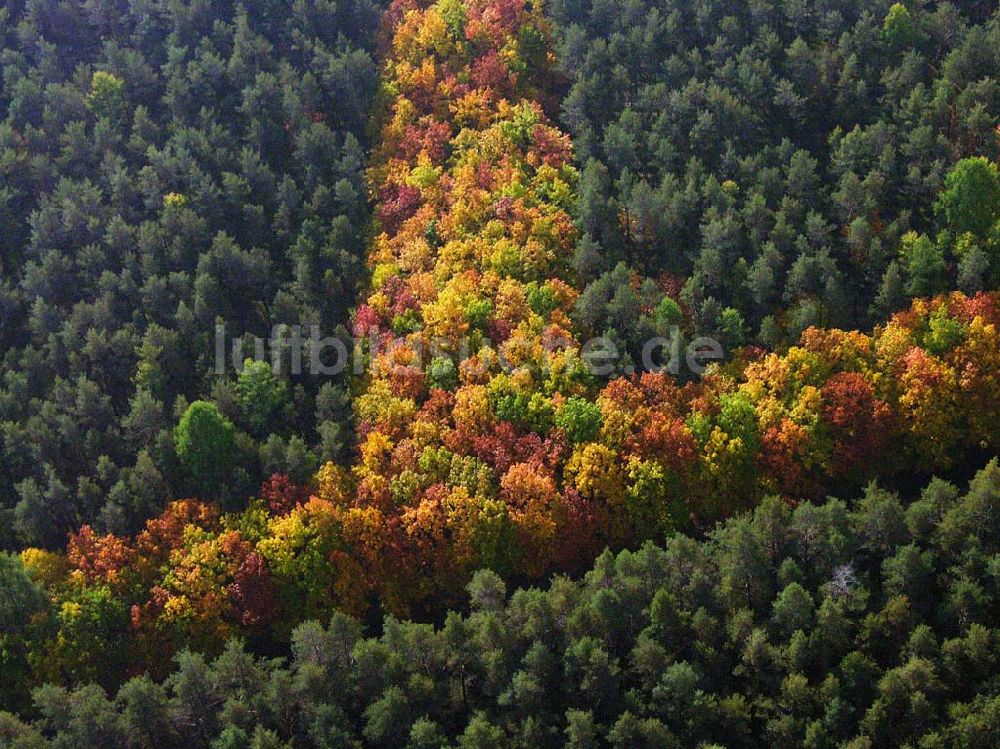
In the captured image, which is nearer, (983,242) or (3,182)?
(983,242)

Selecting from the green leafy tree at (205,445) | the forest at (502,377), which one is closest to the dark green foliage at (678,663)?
the forest at (502,377)

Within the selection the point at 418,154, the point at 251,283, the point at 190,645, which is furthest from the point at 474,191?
the point at 190,645

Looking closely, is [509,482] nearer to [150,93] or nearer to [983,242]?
[983,242]

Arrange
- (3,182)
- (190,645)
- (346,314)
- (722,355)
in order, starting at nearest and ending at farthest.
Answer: (190,645)
(722,355)
(346,314)
(3,182)

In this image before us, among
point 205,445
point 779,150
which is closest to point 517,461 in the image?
point 205,445

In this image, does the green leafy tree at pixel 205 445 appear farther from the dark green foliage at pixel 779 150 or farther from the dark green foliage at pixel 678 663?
the dark green foliage at pixel 779 150

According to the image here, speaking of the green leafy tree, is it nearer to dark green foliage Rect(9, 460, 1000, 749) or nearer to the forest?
the forest
